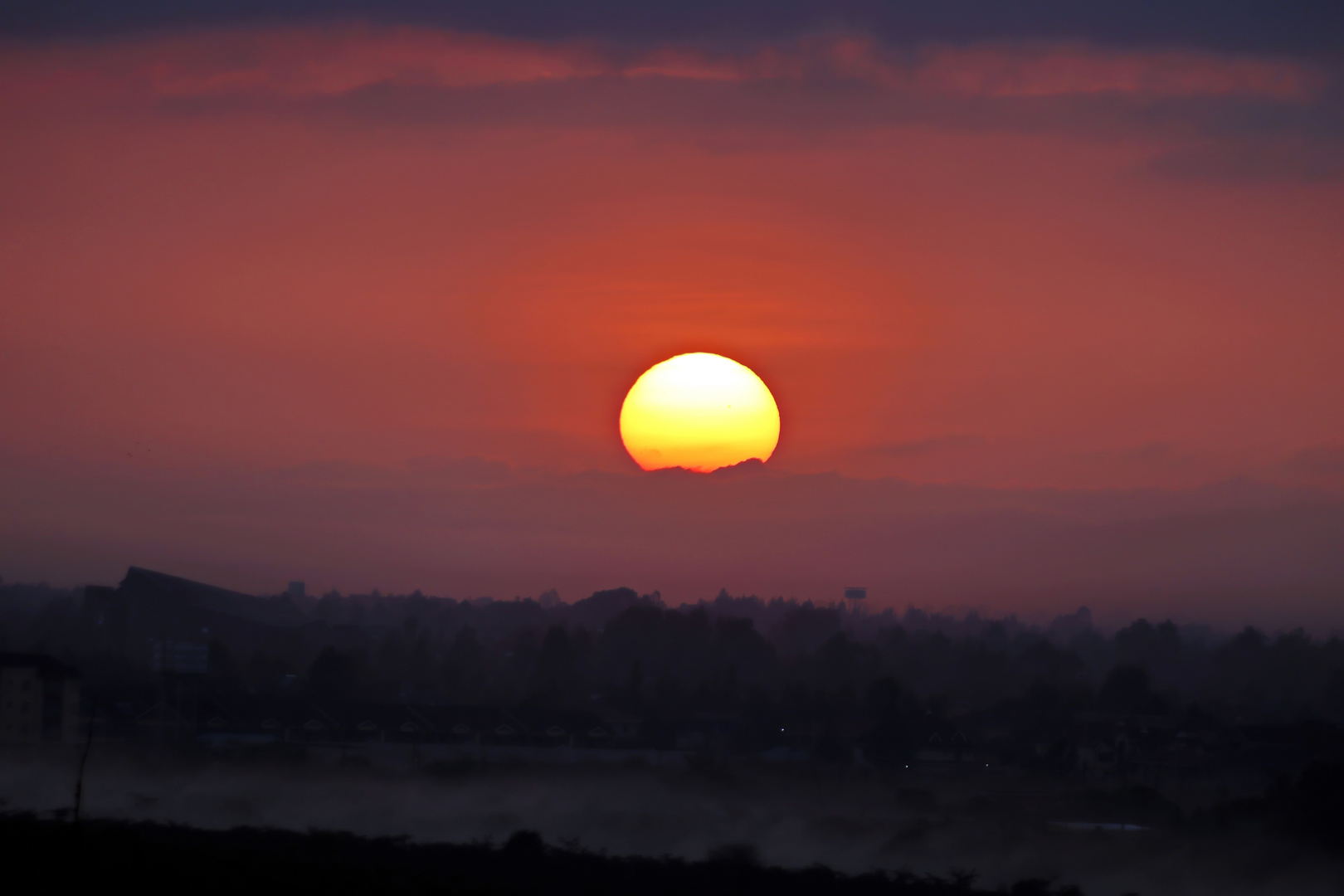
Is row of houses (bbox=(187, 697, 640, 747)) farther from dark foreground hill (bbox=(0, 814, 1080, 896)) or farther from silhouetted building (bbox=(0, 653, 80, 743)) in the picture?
dark foreground hill (bbox=(0, 814, 1080, 896))

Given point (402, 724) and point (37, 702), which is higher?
point (37, 702)

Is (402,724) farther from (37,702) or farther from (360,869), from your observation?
(360,869)

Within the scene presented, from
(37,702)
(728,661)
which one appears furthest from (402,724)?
(728,661)

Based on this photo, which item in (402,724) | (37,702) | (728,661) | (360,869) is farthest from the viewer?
(728,661)

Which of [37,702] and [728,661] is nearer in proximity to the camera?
[37,702]

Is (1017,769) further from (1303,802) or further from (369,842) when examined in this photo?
(369,842)
